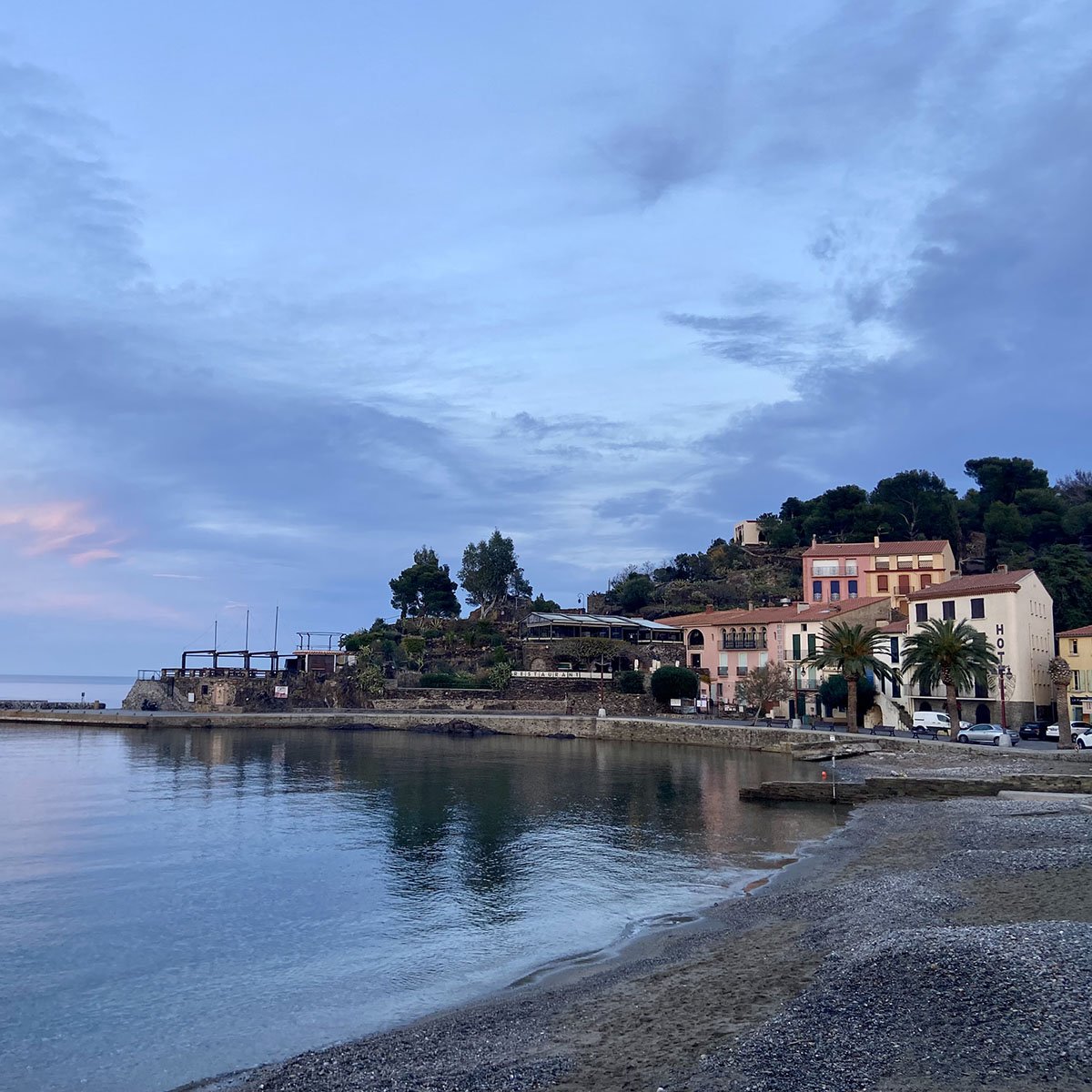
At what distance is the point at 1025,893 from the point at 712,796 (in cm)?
2680

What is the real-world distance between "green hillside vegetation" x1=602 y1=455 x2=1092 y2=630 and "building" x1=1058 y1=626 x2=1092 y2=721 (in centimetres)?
3970

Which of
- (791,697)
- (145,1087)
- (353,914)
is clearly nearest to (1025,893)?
(353,914)

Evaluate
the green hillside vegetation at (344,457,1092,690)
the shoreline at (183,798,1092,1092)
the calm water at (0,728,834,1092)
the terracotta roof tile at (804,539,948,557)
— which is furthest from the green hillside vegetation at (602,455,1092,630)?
the shoreline at (183,798,1092,1092)

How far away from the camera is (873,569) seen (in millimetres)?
100812

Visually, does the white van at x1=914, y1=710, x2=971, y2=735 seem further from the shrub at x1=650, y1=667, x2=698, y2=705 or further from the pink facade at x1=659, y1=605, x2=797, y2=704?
the shrub at x1=650, y1=667, x2=698, y2=705

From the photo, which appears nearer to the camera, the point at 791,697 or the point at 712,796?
the point at 712,796

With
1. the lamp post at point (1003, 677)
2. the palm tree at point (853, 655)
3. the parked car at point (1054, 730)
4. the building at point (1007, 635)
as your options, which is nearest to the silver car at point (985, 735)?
the lamp post at point (1003, 677)

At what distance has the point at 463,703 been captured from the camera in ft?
344

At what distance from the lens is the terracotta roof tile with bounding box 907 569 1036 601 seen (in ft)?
211

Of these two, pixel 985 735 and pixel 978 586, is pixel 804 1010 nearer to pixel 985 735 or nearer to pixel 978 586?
pixel 985 735

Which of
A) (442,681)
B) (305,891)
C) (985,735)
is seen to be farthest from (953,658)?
(442,681)

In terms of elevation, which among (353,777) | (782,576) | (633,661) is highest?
(782,576)

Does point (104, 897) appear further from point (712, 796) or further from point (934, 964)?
point (712, 796)

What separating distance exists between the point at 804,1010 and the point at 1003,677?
56219 mm
